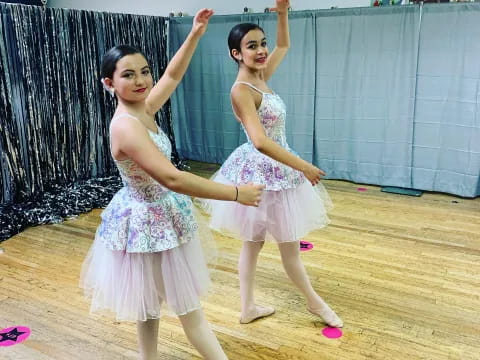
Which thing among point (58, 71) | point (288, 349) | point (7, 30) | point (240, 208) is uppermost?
point (7, 30)

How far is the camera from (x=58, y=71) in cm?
404

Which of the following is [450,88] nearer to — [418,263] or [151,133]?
[418,263]

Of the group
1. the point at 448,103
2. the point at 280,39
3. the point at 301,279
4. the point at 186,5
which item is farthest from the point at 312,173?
the point at 186,5

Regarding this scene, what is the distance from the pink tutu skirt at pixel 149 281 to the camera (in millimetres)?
1419

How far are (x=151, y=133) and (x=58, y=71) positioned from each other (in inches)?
121

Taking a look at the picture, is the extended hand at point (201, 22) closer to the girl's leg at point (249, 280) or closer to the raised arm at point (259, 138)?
the raised arm at point (259, 138)

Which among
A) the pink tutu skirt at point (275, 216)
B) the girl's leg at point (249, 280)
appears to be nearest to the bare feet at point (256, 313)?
the girl's leg at point (249, 280)

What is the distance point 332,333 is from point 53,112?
322 centimetres

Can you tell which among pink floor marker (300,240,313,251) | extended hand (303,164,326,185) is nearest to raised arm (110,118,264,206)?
extended hand (303,164,326,185)

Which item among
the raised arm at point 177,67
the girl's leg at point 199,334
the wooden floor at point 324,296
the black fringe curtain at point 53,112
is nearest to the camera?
the girl's leg at point 199,334

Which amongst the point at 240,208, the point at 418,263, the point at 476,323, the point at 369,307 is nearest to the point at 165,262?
the point at 240,208

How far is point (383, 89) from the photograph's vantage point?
419 cm

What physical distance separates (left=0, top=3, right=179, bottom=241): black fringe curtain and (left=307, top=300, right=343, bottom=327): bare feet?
8.03ft

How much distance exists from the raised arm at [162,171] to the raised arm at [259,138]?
38 cm
